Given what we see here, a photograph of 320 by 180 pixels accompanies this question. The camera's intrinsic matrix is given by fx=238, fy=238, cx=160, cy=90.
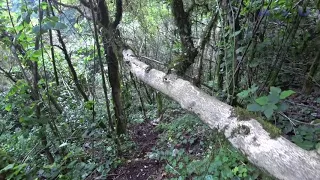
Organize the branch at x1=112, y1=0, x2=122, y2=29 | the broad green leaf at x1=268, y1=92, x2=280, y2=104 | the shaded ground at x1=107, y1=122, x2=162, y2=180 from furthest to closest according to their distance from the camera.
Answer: the branch at x1=112, y1=0, x2=122, y2=29, the shaded ground at x1=107, y1=122, x2=162, y2=180, the broad green leaf at x1=268, y1=92, x2=280, y2=104

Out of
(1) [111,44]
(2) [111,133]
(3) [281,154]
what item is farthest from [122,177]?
(3) [281,154]

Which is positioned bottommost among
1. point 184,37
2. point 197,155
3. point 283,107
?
point 197,155

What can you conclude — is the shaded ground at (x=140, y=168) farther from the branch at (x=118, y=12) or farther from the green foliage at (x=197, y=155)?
the branch at (x=118, y=12)

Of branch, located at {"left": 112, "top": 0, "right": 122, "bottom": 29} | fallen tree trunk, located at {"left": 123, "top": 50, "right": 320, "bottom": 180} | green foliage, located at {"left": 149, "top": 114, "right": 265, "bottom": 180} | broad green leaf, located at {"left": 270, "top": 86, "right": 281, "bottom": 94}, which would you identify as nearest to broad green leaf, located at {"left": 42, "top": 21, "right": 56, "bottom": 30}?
fallen tree trunk, located at {"left": 123, "top": 50, "right": 320, "bottom": 180}

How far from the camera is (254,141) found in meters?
1.68

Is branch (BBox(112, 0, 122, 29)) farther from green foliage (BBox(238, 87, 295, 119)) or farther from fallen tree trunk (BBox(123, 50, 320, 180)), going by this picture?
green foliage (BBox(238, 87, 295, 119))

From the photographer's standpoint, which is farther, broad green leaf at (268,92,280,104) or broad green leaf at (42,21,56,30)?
broad green leaf at (42,21,56,30)

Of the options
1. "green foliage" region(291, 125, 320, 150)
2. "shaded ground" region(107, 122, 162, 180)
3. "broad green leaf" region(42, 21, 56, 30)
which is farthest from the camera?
"shaded ground" region(107, 122, 162, 180)

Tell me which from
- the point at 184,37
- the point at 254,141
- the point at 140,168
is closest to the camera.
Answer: the point at 254,141

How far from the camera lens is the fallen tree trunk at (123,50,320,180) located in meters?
1.38

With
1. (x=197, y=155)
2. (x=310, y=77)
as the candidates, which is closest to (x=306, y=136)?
(x=197, y=155)

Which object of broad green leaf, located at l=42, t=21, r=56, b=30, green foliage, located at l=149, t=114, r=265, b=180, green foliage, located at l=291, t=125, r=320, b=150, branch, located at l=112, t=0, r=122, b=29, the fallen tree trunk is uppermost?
branch, located at l=112, t=0, r=122, b=29

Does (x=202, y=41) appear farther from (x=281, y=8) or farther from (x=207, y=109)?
(x=207, y=109)

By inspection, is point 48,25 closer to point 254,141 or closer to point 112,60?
point 112,60
